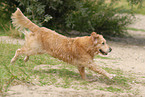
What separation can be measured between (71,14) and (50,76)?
23.0 ft

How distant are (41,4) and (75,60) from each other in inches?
268

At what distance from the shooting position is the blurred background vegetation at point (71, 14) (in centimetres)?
1225

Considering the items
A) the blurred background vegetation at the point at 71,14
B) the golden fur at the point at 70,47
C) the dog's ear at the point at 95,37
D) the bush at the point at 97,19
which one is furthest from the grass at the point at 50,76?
the bush at the point at 97,19

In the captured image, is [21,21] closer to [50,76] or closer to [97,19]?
[50,76]

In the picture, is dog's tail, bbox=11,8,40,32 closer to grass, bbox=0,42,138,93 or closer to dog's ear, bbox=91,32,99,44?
grass, bbox=0,42,138,93

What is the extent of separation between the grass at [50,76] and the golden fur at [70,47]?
345 millimetres

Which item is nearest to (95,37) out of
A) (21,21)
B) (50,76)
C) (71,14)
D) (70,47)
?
(70,47)

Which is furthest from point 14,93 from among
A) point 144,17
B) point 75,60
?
point 144,17

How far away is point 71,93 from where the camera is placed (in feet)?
17.4

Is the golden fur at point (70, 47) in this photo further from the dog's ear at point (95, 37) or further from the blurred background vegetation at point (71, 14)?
the blurred background vegetation at point (71, 14)

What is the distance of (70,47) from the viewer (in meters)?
6.41

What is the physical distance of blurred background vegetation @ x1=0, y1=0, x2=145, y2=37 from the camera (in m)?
12.3

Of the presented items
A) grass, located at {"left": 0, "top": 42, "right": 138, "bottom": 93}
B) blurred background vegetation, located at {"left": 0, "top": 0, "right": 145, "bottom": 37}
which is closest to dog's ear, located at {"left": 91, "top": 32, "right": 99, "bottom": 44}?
grass, located at {"left": 0, "top": 42, "right": 138, "bottom": 93}

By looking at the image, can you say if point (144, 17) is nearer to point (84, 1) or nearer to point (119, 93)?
point (84, 1)
